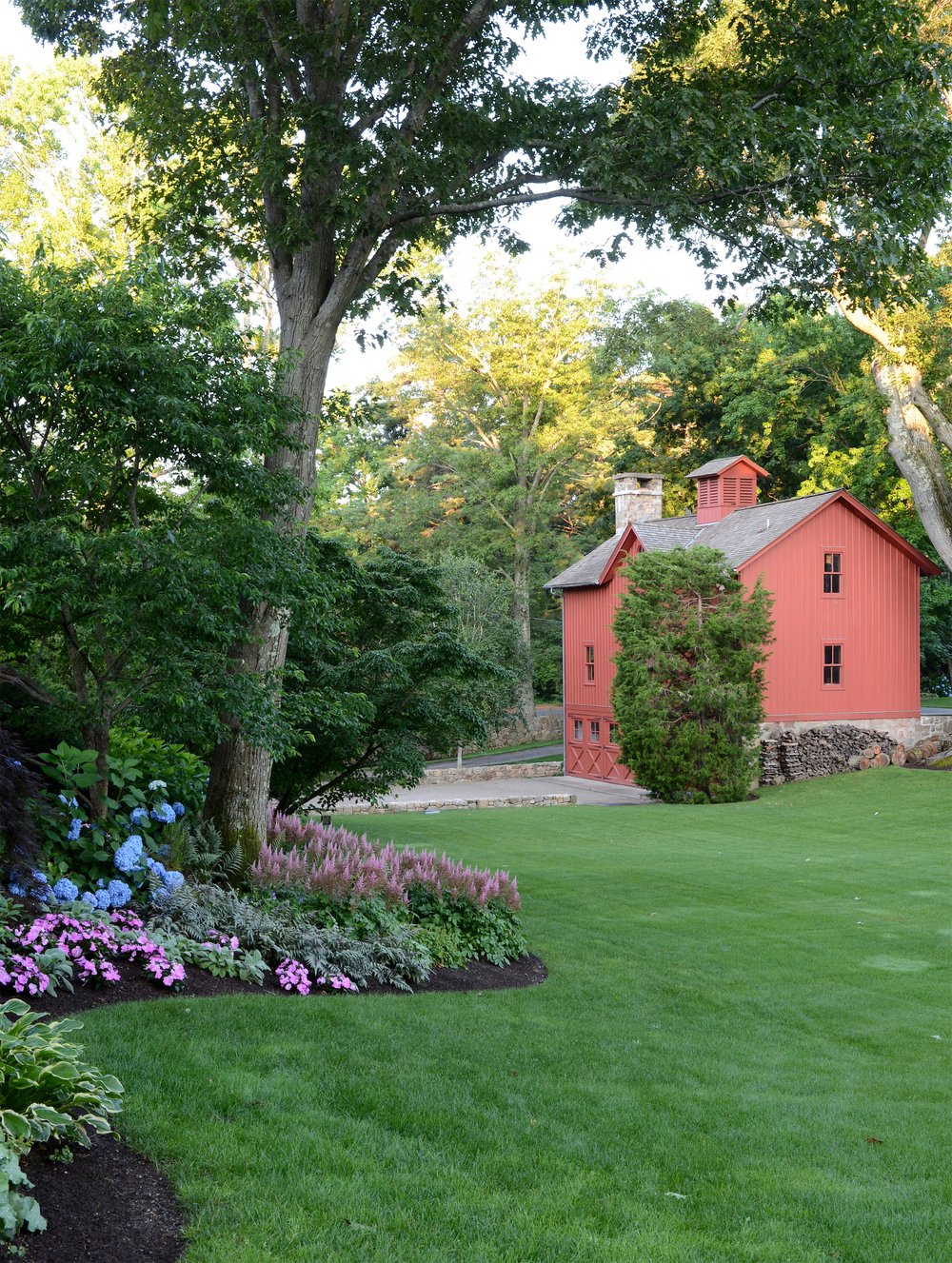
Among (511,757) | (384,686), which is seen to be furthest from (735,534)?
(384,686)

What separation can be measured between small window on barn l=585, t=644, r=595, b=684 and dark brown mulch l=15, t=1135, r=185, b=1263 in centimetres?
3266

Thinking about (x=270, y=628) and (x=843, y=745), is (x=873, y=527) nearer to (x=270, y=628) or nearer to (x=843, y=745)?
(x=843, y=745)

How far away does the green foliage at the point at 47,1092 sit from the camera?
12.0 feet

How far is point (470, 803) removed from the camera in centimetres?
2803

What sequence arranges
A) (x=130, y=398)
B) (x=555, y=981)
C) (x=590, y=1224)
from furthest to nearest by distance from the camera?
1. (x=555, y=981)
2. (x=130, y=398)
3. (x=590, y=1224)

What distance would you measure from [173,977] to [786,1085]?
3485 millimetres

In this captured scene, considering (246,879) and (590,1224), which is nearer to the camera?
(590,1224)

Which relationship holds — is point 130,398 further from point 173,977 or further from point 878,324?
point 878,324

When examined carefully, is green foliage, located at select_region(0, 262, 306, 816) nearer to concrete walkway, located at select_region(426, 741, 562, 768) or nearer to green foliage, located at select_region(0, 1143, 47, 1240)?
green foliage, located at select_region(0, 1143, 47, 1240)

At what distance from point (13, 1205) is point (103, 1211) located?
0.39m

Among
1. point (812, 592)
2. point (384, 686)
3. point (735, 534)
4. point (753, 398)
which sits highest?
point (753, 398)

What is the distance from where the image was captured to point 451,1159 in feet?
14.5

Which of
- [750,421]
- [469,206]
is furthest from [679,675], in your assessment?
[469,206]

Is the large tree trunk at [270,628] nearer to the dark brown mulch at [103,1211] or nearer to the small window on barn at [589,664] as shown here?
the dark brown mulch at [103,1211]
